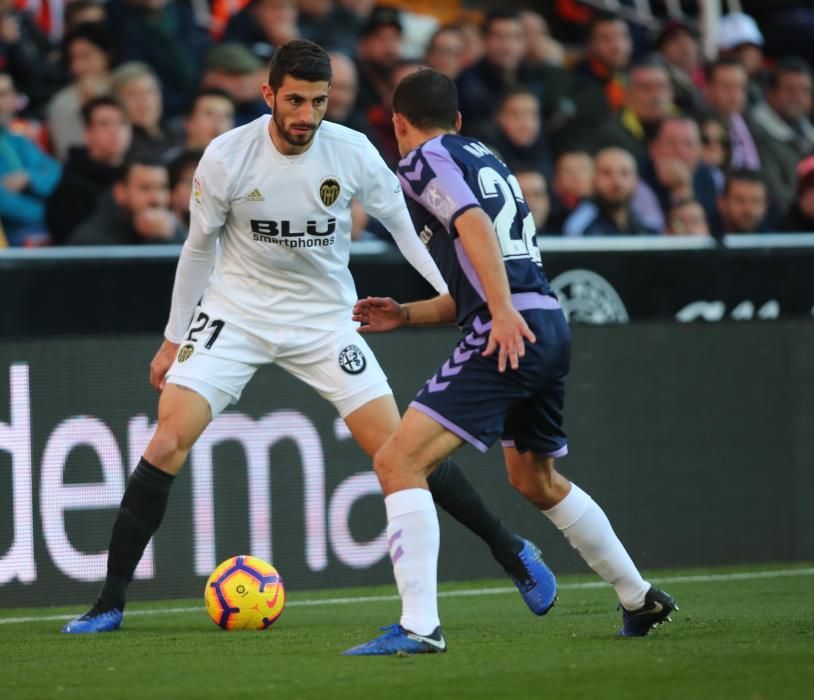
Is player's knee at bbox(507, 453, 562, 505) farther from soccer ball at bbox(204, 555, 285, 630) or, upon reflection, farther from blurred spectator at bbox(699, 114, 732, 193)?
blurred spectator at bbox(699, 114, 732, 193)

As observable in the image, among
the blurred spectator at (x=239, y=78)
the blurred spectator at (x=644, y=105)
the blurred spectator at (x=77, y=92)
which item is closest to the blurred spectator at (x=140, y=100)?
the blurred spectator at (x=77, y=92)

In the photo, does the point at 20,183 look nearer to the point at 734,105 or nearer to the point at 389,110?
the point at 389,110

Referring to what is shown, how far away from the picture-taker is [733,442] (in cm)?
1023

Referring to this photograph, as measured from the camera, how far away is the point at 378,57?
42.8 ft

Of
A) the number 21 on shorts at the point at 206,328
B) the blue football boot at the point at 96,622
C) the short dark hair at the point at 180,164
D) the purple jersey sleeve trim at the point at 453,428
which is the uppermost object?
the short dark hair at the point at 180,164

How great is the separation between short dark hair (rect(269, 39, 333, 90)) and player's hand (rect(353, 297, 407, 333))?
38.7 inches

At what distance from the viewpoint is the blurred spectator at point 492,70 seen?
44.1ft

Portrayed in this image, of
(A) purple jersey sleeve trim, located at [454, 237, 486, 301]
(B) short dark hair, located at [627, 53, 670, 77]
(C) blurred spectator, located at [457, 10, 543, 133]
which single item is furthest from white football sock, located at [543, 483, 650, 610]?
(B) short dark hair, located at [627, 53, 670, 77]

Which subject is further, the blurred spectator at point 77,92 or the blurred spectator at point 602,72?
the blurred spectator at point 602,72

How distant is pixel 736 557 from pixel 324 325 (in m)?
3.90

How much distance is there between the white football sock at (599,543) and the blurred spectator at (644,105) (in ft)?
25.8

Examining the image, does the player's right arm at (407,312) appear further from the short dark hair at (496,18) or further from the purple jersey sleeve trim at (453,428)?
the short dark hair at (496,18)

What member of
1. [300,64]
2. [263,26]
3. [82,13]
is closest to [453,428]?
[300,64]

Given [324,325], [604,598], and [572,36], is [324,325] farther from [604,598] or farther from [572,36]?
[572,36]
